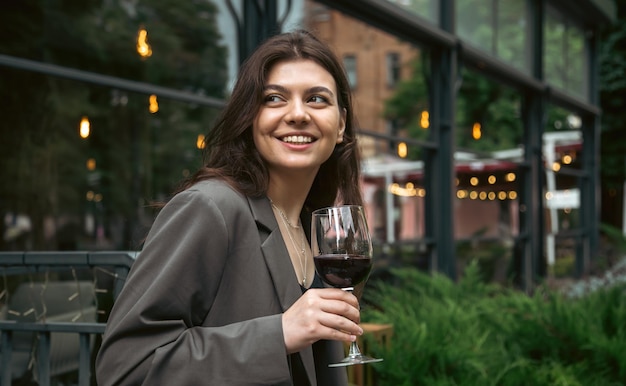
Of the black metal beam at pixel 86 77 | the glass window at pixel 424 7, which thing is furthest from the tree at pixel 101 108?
the black metal beam at pixel 86 77

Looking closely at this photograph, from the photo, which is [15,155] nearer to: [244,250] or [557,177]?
[244,250]

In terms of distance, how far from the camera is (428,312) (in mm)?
4027

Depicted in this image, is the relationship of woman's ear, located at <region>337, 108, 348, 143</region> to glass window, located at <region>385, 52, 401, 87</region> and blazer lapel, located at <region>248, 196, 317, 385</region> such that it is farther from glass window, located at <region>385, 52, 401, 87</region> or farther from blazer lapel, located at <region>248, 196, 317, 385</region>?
glass window, located at <region>385, 52, 401, 87</region>

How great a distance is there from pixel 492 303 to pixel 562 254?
36.7 feet

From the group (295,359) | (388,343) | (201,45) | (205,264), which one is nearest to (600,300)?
(388,343)

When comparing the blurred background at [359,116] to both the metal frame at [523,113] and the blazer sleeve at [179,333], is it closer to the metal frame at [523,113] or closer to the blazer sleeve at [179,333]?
the metal frame at [523,113]

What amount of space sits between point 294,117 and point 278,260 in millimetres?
336

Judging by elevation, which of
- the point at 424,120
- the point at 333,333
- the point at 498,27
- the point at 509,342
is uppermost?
the point at 498,27

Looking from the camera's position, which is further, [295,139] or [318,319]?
[295,139]

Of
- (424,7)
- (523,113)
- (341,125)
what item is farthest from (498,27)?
(341,125)

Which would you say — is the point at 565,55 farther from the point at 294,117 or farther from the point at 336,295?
the point at 336,295

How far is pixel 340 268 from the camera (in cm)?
148

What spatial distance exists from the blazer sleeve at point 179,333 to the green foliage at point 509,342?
1.77 m

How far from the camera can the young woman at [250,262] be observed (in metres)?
1.35
